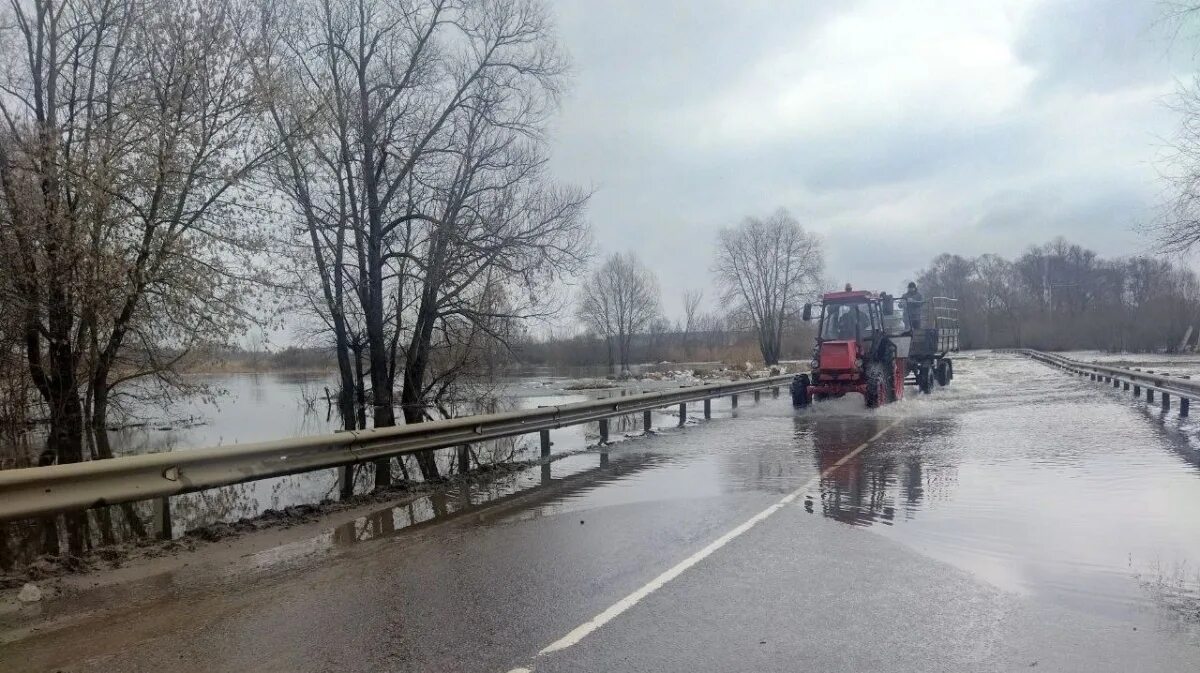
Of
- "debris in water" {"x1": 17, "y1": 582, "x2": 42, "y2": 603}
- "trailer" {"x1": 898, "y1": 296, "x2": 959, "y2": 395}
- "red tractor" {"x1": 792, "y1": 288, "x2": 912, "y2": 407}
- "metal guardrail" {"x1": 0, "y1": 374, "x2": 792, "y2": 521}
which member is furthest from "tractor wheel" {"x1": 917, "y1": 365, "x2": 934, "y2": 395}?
"debris in water" {"x1": 17, "y1": 582, "x2": 42, "y2": 603}

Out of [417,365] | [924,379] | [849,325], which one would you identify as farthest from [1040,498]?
[924,379]

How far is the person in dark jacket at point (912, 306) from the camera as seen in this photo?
2551 centimetres

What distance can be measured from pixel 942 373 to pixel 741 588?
27927 mm

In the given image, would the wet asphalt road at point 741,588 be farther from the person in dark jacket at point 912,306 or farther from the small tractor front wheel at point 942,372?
the small tractor front wheel at point 942,372

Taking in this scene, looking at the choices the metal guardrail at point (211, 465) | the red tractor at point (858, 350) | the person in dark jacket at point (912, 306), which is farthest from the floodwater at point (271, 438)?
the person in dark jacket at point (912, 306)

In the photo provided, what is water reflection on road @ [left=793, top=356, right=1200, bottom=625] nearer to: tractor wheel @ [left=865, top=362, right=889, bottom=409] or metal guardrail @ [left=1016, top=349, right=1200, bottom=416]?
metal guardrail @ [left=1016, top=349, right=1200, bottom=416]

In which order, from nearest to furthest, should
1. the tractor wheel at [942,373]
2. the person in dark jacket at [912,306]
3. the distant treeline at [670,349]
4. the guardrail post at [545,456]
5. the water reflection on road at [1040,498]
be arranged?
the water reflection on road at [1040,498] → the guardrail post at [545,456] → the person in dark jacket at [912,306] → the tractor wheel at [942,373] → the distant treeline at [670,349]

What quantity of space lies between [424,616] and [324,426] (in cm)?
2220

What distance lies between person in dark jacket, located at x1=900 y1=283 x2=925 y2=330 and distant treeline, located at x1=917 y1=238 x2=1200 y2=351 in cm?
5880

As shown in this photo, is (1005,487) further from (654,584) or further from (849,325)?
(849,325)

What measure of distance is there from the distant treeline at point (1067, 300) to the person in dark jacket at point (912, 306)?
58798 mm

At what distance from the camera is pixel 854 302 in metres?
22.5

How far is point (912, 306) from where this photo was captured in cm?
2694

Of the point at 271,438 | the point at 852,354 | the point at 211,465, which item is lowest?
the point at 271,438
